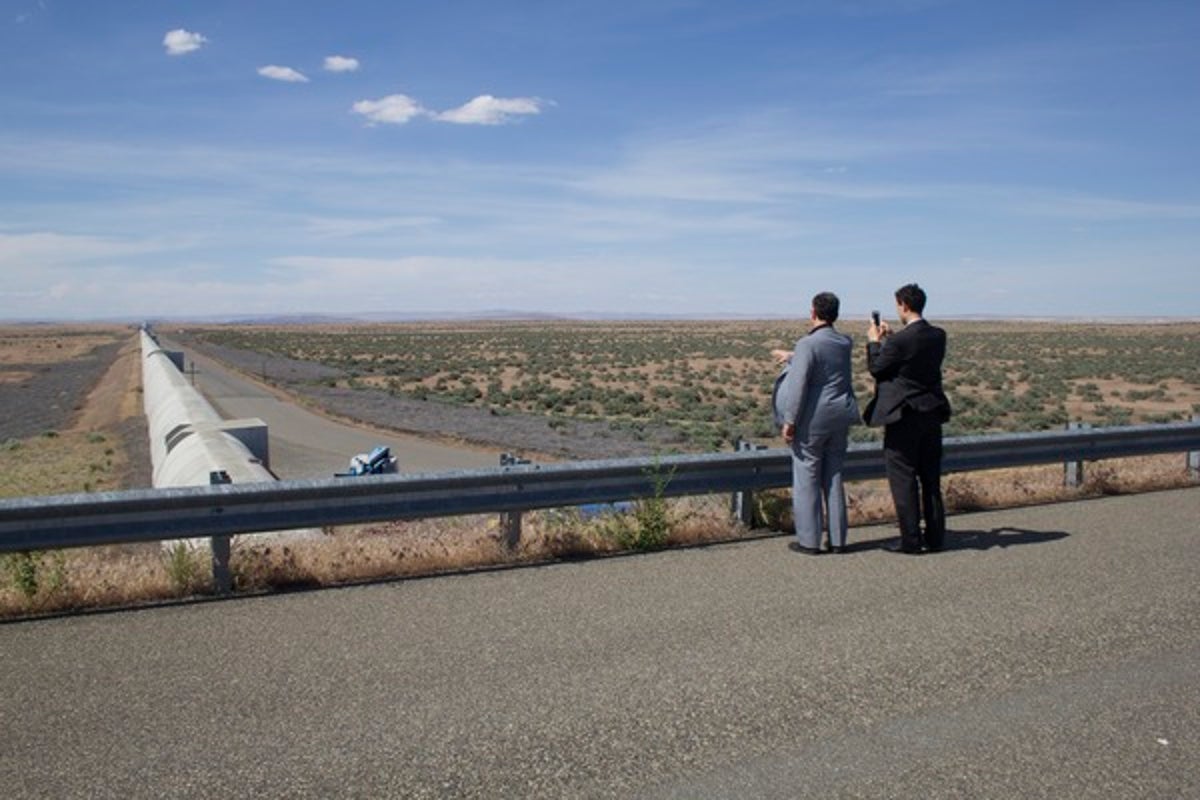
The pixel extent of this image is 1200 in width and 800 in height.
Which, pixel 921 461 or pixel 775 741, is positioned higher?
pixel 921 461

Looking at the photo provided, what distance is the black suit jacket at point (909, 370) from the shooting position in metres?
7.76

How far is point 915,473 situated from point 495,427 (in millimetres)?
23954

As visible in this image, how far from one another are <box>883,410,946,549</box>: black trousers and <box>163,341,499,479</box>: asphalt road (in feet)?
29.5

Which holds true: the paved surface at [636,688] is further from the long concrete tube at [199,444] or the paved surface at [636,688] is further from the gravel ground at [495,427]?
the gravel ground at [495,427]

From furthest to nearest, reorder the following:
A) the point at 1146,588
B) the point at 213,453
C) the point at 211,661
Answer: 1. the point at 213,453
2. the point at 1146,588
3. the point at 211,661

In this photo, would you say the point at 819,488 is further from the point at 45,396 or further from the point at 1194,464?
the point at 45,396

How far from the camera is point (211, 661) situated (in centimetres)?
530

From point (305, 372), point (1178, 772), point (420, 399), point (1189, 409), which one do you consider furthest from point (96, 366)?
point (1178, 772)

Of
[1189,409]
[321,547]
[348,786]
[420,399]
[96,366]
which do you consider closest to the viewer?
[348,786]

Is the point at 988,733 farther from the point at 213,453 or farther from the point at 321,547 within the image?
the point at 213,453

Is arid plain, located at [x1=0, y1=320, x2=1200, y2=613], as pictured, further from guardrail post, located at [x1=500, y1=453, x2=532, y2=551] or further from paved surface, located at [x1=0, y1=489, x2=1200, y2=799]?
paved surface, located at [x1=0, y1=489, x2=1200, y2=799]

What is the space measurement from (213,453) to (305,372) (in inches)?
1975

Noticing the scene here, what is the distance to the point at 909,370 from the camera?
7.83m

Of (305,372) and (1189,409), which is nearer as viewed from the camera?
(1189,409)
